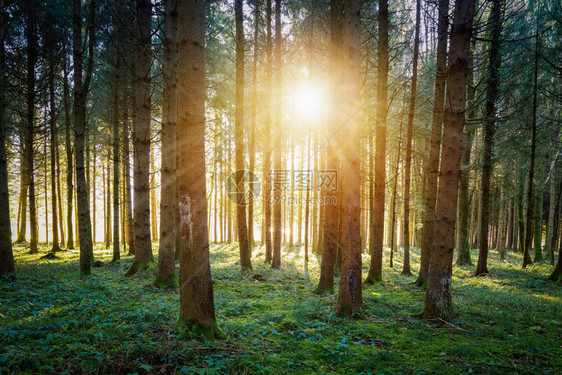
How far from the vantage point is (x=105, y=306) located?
5203 millimetres

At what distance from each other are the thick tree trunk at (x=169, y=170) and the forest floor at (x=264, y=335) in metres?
0.72

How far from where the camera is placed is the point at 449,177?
213 inches

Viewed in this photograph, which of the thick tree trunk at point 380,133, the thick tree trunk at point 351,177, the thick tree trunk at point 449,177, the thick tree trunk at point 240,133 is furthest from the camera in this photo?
the thick tree trunk at point 240,133

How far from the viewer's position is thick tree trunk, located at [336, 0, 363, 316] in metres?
5.48

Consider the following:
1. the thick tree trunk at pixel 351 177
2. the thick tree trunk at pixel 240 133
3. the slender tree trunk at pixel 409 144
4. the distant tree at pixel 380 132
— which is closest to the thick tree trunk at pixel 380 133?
the distant tree at pixel 380 132

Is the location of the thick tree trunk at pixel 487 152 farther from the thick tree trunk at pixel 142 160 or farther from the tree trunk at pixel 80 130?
the tree trunk at pixel 80 130

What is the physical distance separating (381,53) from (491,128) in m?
6.70

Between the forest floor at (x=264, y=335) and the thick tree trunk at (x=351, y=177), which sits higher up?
the thick tree trunk at (x=351, y=177)

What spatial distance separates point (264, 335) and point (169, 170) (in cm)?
525

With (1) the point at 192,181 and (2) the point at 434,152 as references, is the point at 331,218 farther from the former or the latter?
(1) the point at 192,181

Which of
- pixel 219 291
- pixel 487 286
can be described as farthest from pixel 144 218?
pixel 487 286

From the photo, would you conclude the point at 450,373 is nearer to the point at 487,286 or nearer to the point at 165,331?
the point at 165,331

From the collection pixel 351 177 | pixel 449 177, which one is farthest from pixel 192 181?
pixel 449 177

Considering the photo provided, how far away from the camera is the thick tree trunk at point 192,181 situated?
3.75 m
